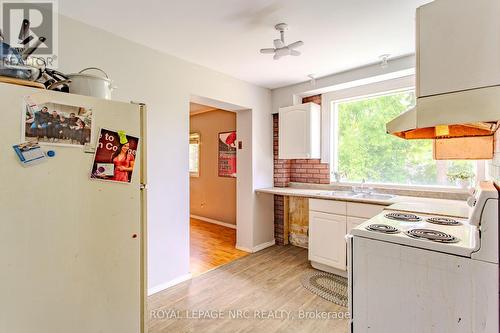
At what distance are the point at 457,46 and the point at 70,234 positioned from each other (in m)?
2.02

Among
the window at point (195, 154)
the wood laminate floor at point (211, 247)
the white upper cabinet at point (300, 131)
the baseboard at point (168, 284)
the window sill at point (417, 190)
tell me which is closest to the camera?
the baseboard at point (168, 284)

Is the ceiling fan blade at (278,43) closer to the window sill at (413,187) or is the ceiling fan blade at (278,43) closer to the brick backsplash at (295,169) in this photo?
the brick backsplash at (295,169)

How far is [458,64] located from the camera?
3.56 feet

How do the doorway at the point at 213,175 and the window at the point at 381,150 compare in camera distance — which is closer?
the window at the point at 381,150

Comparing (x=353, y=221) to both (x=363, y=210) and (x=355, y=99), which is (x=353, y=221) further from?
(x=355, y=99)

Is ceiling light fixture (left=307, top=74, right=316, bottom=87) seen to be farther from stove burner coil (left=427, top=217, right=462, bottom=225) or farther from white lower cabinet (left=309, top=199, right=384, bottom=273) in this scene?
stove burner coil (left=427, top=217, right=462, bottom=225)

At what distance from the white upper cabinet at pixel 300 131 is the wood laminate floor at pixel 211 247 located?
1597mm

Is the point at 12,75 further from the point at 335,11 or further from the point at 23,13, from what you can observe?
the point at 335,11

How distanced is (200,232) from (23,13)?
146 inches

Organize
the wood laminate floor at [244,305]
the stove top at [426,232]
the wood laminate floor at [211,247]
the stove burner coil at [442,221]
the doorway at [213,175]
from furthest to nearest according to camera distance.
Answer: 1. the doorway at [213,175]
2. the wood laminate floor at [211,247]
3. the wood laminate floor at [244,305]
4. the stove burner coil at [442,221]
5. the stove top at [426,232]

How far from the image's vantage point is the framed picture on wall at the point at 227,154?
16.0 ft

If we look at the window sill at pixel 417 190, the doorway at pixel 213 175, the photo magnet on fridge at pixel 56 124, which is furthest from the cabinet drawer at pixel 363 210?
the photo magnet on fridge at pixel 56 124

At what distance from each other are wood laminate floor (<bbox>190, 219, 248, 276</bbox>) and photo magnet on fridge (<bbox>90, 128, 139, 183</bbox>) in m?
1.90

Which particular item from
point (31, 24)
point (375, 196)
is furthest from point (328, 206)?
point (31, 24)
